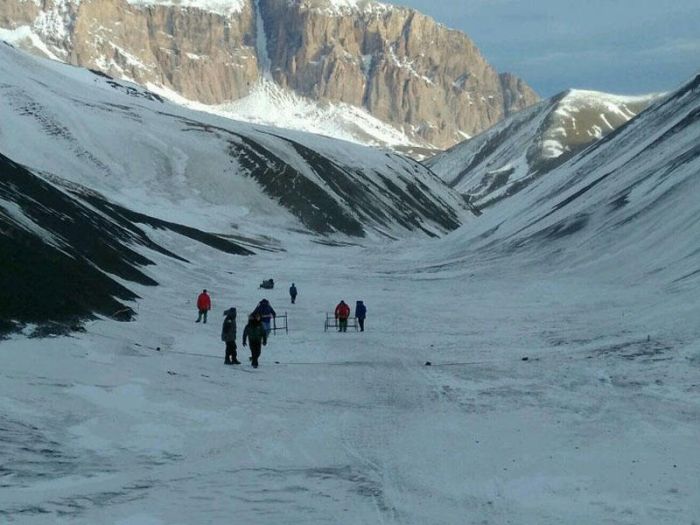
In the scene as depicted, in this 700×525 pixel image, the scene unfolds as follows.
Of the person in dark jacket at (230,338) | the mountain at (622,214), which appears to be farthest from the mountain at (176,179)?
the mountain at (622,214)

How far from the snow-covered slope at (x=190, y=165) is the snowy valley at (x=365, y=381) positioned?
46860mm

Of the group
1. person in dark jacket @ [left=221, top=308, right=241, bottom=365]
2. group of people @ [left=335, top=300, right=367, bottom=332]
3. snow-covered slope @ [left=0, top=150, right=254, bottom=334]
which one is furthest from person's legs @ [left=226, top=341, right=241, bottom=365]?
group of people @ [left=335, top=300, right=367, bottom=332]

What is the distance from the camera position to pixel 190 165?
447 ft

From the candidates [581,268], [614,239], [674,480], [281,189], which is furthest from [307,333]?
[281,189]

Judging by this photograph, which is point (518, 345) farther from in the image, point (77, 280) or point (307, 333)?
point (77, 280)

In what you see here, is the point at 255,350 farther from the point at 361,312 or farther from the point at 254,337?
the point at 361,312

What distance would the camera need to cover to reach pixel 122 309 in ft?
100.0

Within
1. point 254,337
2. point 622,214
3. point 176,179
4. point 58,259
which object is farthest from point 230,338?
point 176,179

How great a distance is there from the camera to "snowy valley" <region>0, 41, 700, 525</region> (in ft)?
42.8

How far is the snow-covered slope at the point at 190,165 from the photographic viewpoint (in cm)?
11669

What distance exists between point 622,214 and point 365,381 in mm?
44666

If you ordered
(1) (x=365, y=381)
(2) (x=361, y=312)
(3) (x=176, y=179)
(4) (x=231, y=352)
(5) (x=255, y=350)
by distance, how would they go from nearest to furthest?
(1) (x=365, y=381), (5) (x=255, y=350), (4) (x=231, y=352), (2) (x=361, y=312), (3) (x=176, y=179)

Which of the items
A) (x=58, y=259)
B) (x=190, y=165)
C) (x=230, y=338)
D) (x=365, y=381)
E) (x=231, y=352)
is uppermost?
(x=190, y=165)

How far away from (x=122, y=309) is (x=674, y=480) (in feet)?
66.6
